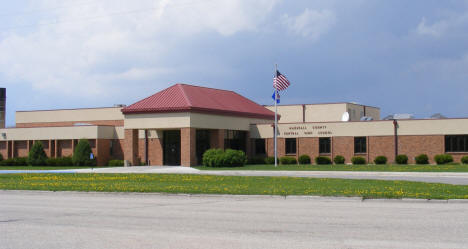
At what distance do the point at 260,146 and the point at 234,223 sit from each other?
4321cm

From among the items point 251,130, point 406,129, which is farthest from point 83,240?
point 251,130

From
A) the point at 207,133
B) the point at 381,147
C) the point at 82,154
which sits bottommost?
the point at 82,154

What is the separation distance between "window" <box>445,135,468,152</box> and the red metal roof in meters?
18.9

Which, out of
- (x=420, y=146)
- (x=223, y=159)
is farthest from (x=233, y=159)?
(x=420, y=146)

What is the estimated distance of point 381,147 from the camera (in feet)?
163

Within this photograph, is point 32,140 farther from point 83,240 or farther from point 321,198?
point 83,240

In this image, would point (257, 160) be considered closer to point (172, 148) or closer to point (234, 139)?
point (234, 139)

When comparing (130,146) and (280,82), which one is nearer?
(280,82)

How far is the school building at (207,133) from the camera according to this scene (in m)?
48.2

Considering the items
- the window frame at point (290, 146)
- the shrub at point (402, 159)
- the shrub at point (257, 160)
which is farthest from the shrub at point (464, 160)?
the shrub at point (257, 160)

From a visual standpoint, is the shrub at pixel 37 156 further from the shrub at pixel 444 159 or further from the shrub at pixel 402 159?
the shrub at pixel 444 159

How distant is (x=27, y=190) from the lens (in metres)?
23.8

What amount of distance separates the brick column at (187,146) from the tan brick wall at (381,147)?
15801 mm

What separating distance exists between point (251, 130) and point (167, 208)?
131 feet
